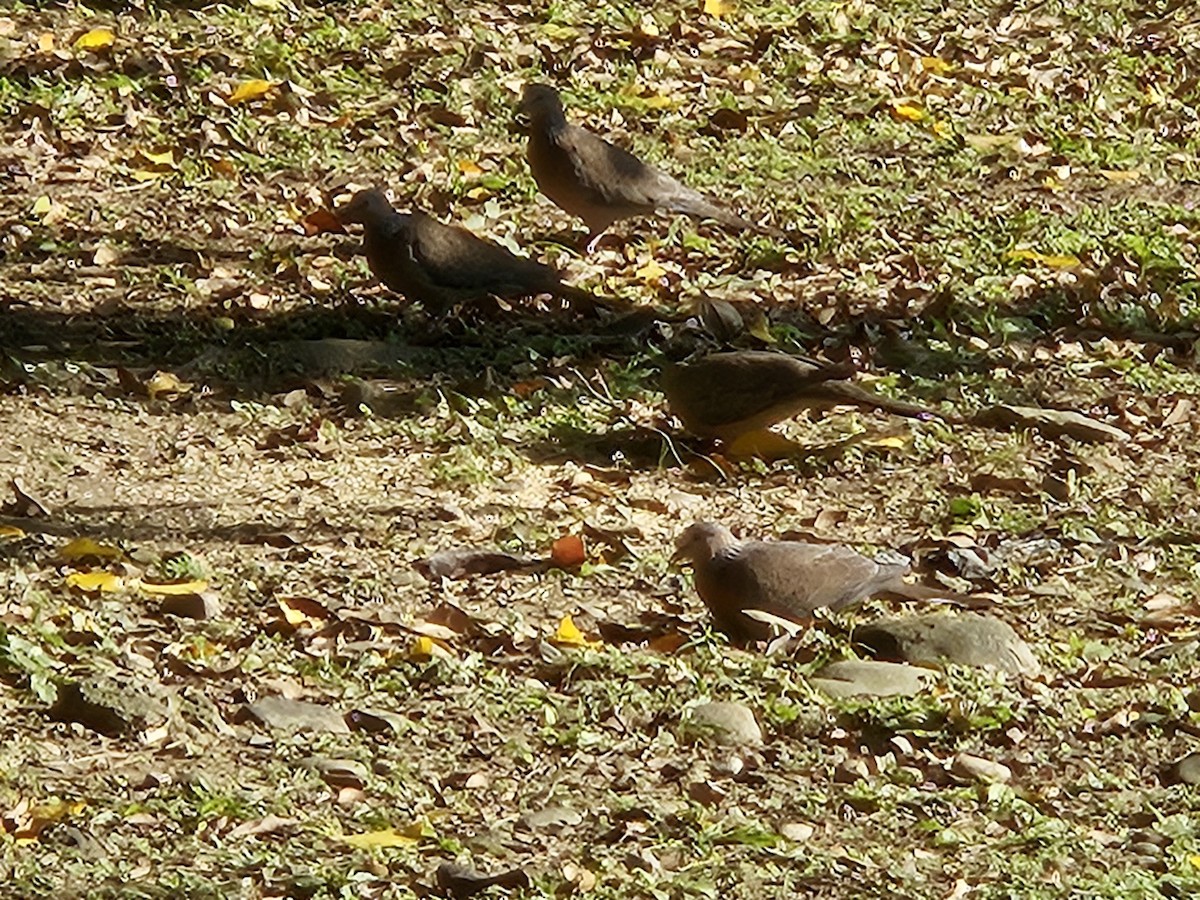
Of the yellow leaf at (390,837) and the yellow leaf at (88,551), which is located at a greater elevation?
the yellow leaf at (390,837)

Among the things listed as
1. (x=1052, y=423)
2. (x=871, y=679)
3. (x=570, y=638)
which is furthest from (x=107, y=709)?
(x=1052, y=423)

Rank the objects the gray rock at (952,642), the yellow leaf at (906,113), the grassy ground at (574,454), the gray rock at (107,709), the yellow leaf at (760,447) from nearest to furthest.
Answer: the grassy ground at (574,454)
the gray rock at (107,709)
the gray rock at (952,642)
the yellow leaf at (760,447)
the yellow leaf at (906,113)

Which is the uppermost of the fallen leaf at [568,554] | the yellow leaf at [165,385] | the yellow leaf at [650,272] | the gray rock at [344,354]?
the fallen leaf at [568,554]

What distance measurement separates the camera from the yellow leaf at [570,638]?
5715 millimetres

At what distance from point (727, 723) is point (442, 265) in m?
3.24

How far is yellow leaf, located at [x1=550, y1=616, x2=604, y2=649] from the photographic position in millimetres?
5715

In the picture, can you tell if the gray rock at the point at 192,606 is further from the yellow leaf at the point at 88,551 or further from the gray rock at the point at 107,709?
the gray rock at the point at 107,709

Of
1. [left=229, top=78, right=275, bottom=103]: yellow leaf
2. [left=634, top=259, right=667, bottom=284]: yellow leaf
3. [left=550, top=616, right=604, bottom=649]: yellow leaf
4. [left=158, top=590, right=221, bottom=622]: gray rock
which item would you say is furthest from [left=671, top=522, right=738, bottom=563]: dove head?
[left=229, top=78, right=275, bottom=103]: yellow leaf

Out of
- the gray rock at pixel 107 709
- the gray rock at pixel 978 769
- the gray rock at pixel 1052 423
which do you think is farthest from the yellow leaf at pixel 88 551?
the gray rock at pixel 1052 423

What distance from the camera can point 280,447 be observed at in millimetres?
7141

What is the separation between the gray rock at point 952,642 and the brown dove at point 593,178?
3.23 metres

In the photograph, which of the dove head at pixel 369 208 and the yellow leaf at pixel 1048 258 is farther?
the yellow leaf at pixel 1048 258

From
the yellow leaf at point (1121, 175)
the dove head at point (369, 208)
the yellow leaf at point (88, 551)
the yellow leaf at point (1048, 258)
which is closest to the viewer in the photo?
the yellow leaf at point (88, 551)

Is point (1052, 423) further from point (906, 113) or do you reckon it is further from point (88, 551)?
point (88, 551)
